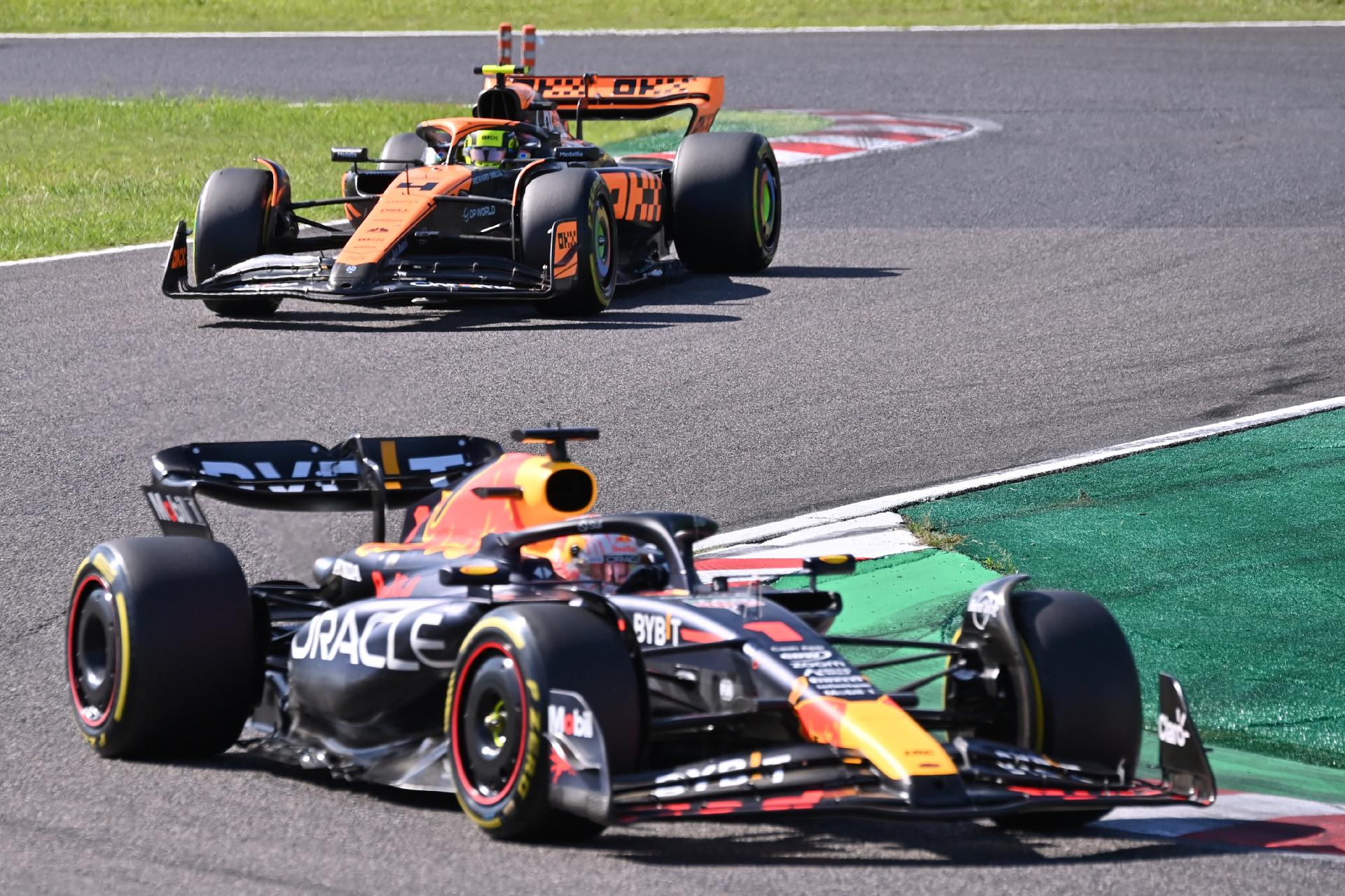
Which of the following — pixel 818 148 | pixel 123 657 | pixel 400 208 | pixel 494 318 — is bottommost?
pixel 818 148

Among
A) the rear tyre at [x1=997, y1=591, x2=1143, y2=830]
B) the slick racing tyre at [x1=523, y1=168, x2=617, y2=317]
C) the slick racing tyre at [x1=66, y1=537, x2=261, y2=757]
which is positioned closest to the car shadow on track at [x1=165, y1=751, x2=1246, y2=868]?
the rear tyre at [x1=997, y1=591, x2=1143, y2=830]

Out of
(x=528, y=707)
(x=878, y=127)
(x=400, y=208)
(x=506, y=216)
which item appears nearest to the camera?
(x=528, y=707)

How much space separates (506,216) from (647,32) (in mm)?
17291

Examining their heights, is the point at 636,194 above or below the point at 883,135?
above

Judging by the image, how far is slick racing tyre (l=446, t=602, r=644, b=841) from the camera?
4.61m

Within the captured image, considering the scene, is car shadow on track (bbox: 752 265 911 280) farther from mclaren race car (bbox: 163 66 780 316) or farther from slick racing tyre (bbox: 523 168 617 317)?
slick racing tyre (bbox: 523 168 617 317)

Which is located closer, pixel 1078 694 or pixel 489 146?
pixel 1078 694

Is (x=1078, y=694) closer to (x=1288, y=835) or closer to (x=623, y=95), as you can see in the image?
(x=1288, y=835)

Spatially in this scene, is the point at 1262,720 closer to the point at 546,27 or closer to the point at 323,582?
the point at 323,582

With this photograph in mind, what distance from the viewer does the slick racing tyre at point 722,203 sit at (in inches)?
565

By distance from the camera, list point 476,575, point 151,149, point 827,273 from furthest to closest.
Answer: point 151,149 < point 827,273 < point 476,575

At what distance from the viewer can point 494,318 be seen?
1272cm

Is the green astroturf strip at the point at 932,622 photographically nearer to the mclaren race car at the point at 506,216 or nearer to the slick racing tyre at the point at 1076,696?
the slick racing tyre at the point at 1076,696

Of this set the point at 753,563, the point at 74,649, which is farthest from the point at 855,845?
the point at 74,649
